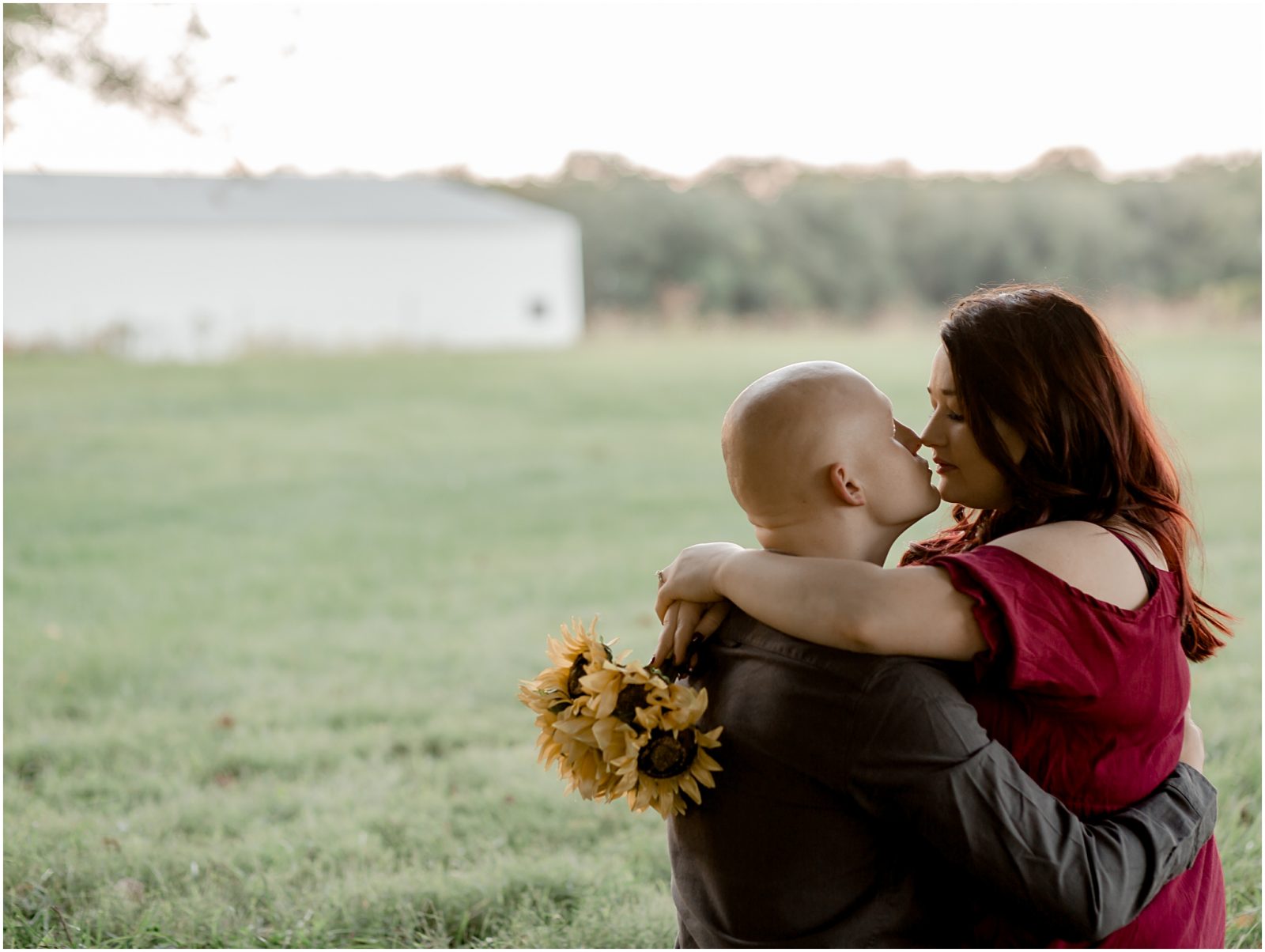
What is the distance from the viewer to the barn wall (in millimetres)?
29859

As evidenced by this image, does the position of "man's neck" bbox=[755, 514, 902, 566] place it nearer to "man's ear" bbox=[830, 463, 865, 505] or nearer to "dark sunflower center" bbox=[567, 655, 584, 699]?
"man's ear" bbox=[830, 463, 865, 505]

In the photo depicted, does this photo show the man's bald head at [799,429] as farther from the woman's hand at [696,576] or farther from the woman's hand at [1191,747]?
the woman's hand at [1191,747]

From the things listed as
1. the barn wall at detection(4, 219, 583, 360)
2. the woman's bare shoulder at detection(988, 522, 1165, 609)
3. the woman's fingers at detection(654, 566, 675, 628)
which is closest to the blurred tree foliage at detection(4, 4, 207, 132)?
the woman's fingers at detection(654, 566, 675, 628)

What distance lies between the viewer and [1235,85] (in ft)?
A: 33.6

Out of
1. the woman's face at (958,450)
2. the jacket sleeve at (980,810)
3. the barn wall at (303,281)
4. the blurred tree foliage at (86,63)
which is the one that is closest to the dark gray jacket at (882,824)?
the jacket sleeve at (980,810)

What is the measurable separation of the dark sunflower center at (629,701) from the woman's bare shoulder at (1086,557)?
1.92 ft

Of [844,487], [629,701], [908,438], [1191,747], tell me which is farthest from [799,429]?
[1191,747]

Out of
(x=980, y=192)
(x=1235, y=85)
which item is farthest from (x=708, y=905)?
(x=980, y=192)

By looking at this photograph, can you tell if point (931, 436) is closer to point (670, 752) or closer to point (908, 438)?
point (908, 438)

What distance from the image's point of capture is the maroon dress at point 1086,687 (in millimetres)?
1763

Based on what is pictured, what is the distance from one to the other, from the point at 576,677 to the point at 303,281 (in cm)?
3365

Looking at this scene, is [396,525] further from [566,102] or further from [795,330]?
[795,330]

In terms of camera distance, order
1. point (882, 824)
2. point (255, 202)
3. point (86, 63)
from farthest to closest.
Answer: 1. point (255, 202)
2. point (86, 63)
3. point (882, 824)

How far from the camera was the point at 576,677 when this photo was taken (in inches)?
79.4
